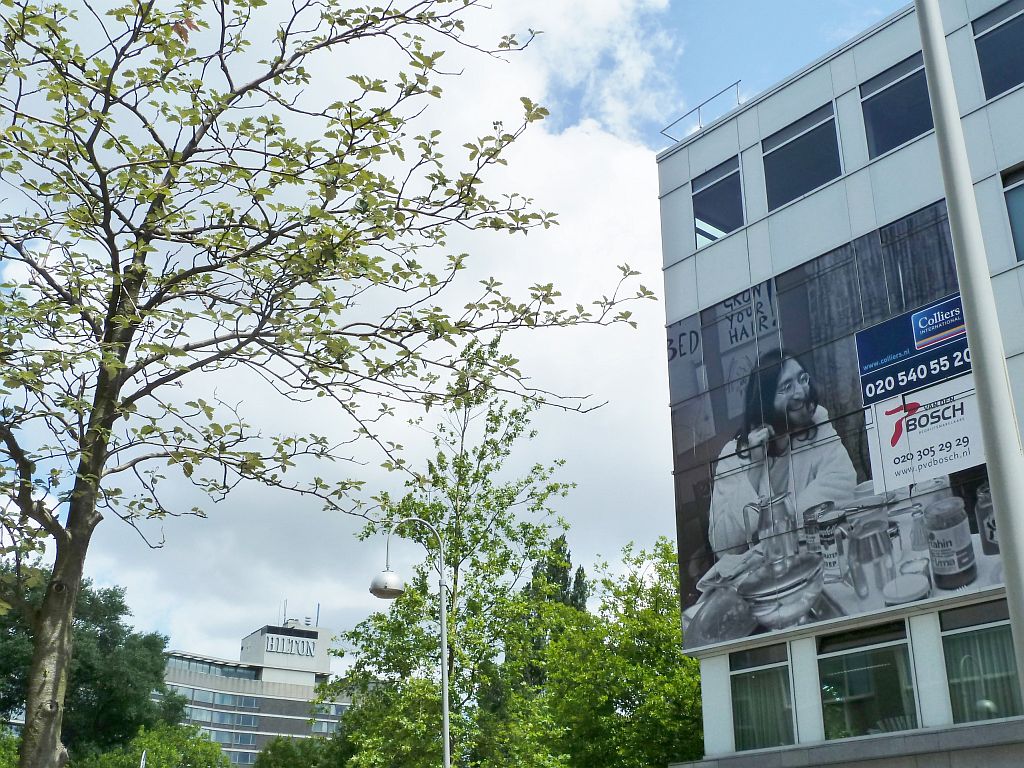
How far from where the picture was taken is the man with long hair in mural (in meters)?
21.8

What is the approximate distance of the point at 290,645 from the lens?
14975 cm

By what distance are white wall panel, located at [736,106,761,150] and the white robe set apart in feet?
24.3

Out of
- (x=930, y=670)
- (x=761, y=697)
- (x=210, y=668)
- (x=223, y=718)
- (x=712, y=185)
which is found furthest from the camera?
(x=210, y=668)

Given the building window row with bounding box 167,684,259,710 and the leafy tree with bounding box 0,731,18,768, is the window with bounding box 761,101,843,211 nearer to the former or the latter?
the leafy tree with bounding box 0,731,18,768

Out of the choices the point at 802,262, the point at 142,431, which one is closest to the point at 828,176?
the point at 802,262

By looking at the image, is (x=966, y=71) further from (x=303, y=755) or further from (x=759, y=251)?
(x=303, y=755)

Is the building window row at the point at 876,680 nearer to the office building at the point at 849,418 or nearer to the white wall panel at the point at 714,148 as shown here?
the office building at the point at 849,418

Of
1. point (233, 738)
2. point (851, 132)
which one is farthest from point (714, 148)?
point (233, 738)

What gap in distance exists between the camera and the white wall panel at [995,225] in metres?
19.7

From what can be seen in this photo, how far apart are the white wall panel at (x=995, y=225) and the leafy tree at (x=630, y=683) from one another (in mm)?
16935

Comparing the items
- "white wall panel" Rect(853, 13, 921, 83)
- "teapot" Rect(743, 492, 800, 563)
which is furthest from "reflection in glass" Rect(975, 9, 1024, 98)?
"teapot" Rect(743, 492, 800, 563)

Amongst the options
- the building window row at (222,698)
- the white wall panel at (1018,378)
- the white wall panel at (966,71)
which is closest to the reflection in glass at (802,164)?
the white wall panel at (966,71)

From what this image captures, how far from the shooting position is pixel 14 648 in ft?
146

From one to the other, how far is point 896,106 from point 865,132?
2.70 ft
